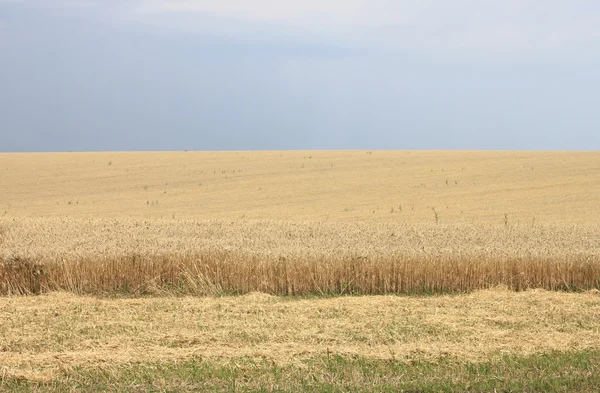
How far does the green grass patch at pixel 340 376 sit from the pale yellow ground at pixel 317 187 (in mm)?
14779

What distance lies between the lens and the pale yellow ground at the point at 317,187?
25.5 meters

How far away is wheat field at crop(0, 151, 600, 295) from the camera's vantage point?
Answer: 1396cm

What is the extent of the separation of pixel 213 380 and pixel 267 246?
9271 mm

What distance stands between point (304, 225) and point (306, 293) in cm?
731

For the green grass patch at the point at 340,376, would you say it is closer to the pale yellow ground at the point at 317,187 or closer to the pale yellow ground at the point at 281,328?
the pale yellow ground at the point at 281,328

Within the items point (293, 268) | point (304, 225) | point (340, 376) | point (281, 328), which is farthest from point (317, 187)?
point (340, 376)

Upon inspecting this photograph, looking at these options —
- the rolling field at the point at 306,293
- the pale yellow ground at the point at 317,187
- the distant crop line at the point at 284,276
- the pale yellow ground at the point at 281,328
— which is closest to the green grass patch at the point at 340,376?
the rolling field at the point at 306,293

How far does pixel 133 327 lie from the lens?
10203mm

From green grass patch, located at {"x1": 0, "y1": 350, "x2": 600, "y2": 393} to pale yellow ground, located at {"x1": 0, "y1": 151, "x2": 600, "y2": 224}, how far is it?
1478cm

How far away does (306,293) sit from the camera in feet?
45.2

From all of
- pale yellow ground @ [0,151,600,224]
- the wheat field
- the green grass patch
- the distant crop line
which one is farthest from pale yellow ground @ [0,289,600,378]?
pale yellow ground @ [0,151,600,224]

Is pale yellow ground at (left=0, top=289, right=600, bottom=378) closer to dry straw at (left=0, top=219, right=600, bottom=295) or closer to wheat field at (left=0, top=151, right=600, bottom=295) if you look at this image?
dry straw at (left=0, top=219, right=600, bottom=295)

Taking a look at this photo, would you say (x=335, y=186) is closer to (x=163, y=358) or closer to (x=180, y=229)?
(x=180, y=229)

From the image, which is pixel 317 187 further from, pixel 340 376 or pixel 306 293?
pixel 340 376
